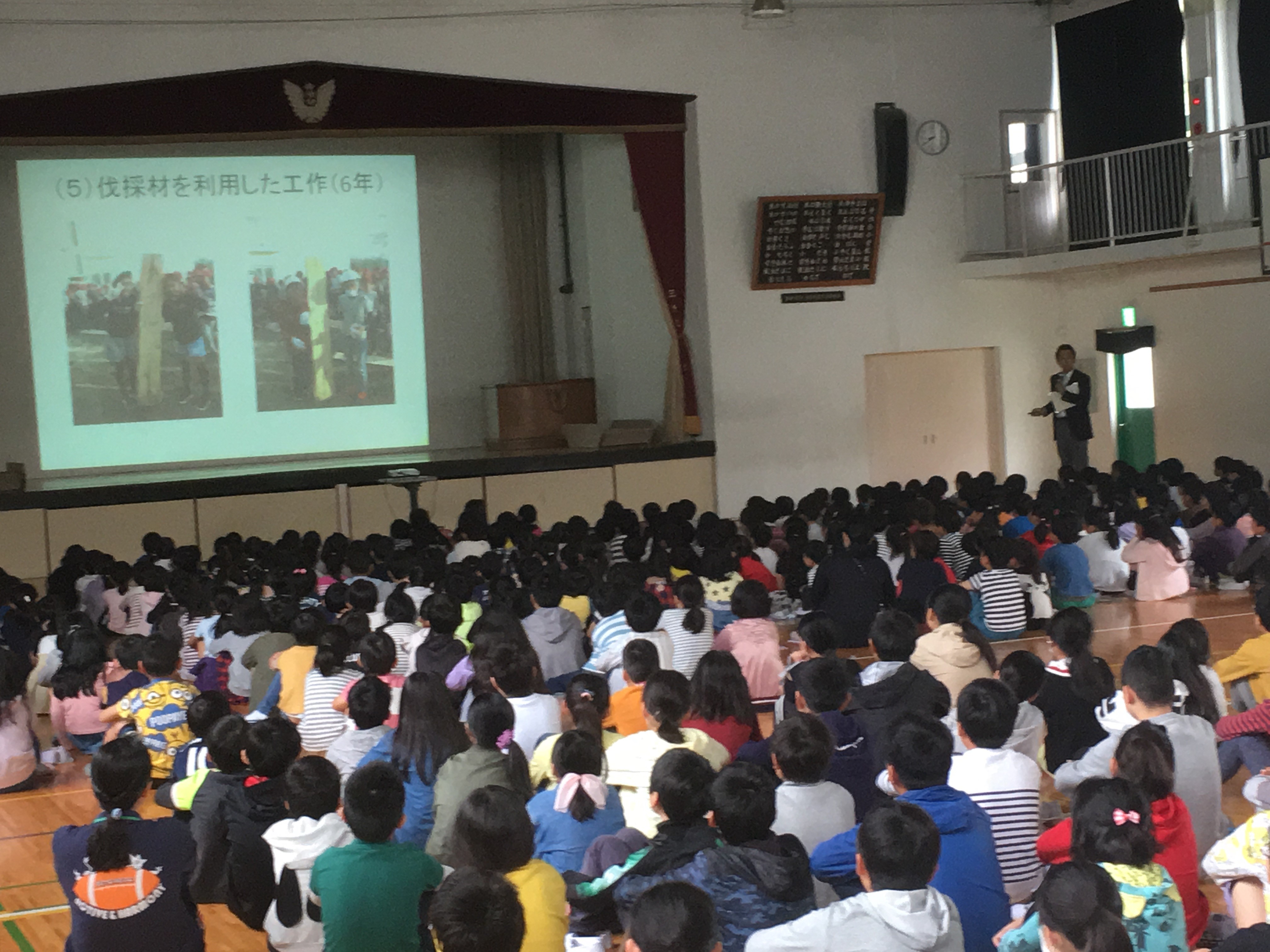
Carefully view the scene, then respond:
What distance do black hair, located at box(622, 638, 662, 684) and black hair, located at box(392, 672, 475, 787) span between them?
0.77m

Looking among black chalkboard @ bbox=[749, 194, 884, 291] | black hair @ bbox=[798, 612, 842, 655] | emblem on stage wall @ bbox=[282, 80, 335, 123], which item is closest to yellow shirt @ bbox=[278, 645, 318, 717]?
black hair @ bbox=[798, 612, 842, 655]

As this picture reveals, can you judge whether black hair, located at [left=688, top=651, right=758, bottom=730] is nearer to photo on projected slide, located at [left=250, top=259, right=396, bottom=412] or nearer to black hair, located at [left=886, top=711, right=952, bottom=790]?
black hair, located at [left=886, top=711, right=952, bottom=790]

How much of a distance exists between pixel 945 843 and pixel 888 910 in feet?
2.06

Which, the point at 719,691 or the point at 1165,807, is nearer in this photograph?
the point at 1165,807

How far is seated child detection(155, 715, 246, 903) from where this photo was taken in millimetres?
3979

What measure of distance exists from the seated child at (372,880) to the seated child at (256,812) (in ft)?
1.94

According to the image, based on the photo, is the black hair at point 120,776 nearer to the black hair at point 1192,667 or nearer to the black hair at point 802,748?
the black hair at point 802,748

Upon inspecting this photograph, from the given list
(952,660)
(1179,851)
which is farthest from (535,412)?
(1179,851)

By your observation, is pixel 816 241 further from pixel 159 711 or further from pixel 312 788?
pixel 312 788

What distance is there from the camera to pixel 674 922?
233 centimetres

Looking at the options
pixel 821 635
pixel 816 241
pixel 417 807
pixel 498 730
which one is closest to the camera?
pixel 498 730

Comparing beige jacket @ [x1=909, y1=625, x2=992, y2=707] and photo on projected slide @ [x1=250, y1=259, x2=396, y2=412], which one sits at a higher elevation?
photo on projected slide @ [x1=250, y1=259, x2=396, y2=412]

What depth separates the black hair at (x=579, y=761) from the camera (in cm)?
375

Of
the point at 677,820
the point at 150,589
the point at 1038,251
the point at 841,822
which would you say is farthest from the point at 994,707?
the point at 1038,251
